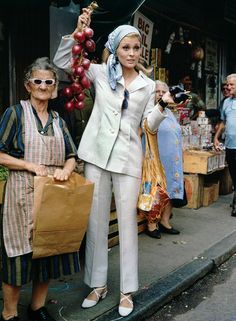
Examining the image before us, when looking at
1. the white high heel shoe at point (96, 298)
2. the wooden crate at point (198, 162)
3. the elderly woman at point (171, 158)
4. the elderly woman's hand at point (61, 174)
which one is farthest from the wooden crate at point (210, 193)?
the elderly woman's hand at point (61, 174)

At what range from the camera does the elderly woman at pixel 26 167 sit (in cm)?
330

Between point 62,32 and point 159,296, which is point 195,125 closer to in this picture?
point 62,32

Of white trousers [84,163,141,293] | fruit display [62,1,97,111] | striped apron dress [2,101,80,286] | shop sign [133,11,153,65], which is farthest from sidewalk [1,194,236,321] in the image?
shop sign [133,11,153,65]

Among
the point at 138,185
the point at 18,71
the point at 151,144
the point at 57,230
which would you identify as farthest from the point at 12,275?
the point at 18,71

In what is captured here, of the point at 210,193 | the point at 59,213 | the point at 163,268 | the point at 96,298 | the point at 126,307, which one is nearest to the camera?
the point at 59,213

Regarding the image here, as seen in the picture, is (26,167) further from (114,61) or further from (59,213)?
(114,61)

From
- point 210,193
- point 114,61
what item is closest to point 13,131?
point 114,61

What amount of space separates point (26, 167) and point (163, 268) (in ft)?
7.97

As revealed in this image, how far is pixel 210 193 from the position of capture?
27.4 ft

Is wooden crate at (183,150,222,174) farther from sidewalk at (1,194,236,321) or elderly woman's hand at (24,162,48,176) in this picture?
elderly woman's hand at (24,162,48,176)

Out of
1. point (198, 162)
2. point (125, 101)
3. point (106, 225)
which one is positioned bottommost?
point (106, 225)

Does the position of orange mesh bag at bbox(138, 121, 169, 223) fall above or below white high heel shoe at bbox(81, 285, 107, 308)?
above

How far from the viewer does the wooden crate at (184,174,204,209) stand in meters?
7.87

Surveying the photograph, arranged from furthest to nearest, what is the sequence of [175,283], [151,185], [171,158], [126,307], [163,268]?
[171,158], [163,268], [175,283], [126,307], [151,185]
